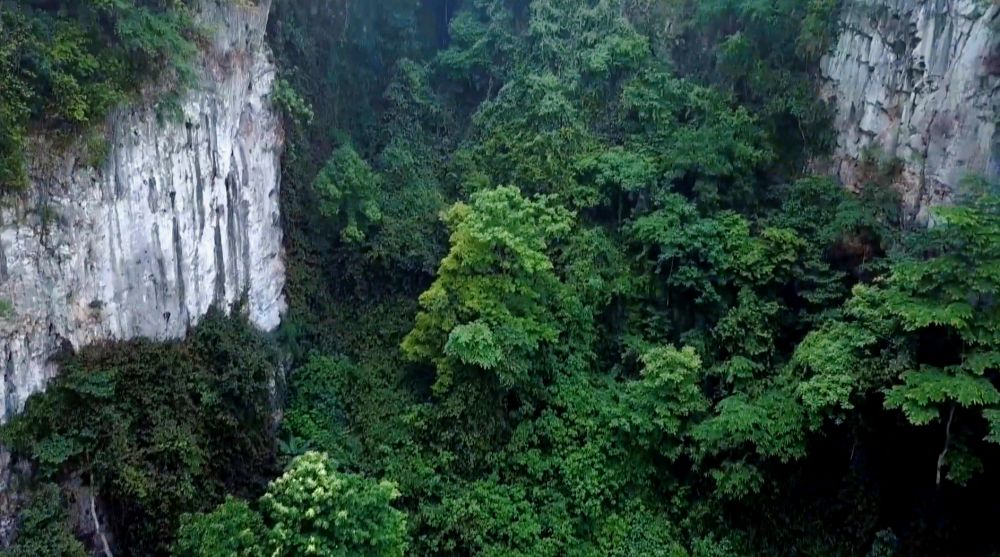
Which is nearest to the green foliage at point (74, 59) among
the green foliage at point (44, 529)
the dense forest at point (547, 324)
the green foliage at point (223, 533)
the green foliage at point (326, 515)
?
the dense forest at point (547, 324)

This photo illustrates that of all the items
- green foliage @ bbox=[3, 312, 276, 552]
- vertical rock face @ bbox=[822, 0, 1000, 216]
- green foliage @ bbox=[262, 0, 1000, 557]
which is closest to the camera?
green foliage @ bbox=[3, 312, 276, 552]

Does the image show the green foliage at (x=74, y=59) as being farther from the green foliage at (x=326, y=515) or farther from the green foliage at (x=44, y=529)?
the green foliage at (x=326, y=515)

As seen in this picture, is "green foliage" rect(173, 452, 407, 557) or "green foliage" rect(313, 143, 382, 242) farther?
"green foliage" rect(313, 143, 382, 242)

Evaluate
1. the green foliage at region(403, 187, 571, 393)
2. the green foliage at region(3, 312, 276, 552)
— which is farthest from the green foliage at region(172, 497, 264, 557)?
the green foliage at region(403, 187, 571, 393)

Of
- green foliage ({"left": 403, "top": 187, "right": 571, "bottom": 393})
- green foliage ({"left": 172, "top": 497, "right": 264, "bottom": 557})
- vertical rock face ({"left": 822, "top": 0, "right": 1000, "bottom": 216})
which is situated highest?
vertical rock face ({"left": 822, "top": 0, "right": 1000, "bottom": 216})

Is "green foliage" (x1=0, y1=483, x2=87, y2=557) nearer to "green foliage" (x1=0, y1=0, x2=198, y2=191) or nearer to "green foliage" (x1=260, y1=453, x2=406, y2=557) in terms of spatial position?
"green foliage" (x1=260, y1=453, x2=406, y2=557)

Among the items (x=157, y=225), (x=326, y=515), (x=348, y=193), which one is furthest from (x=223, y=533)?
(x=348, y=193)

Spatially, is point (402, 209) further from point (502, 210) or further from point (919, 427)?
point (919, 427)
